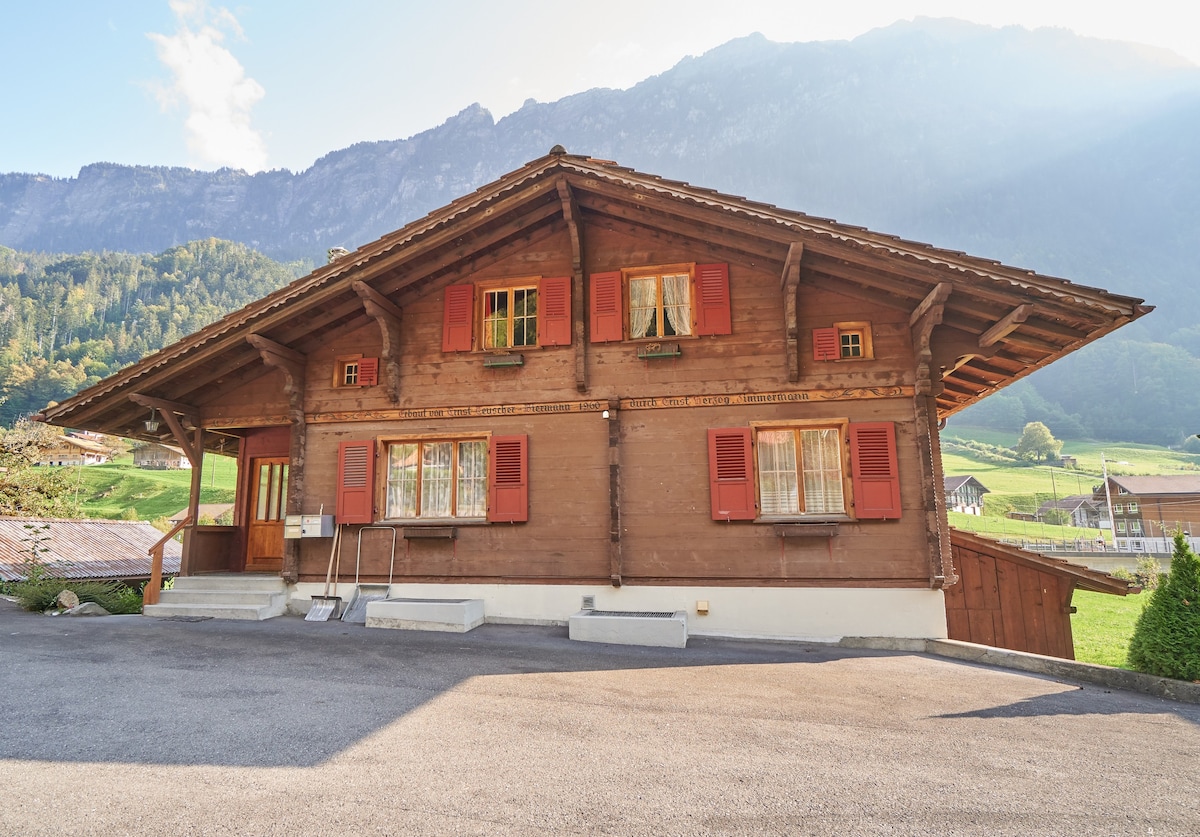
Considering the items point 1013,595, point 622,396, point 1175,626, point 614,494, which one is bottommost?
point 1013,595

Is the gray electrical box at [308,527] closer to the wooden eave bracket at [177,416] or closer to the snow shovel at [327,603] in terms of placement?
the snow shovel at [327,603]

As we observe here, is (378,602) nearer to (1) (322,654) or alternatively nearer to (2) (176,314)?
(1) (322,654)

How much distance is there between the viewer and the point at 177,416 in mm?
10758

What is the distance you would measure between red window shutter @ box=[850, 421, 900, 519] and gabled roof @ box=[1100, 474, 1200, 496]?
63.0 meters

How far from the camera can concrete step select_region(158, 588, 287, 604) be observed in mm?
9602

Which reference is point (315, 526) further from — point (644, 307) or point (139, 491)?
point (139, 491)

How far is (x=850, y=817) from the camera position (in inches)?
127

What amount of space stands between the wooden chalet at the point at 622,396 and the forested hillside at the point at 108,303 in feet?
247

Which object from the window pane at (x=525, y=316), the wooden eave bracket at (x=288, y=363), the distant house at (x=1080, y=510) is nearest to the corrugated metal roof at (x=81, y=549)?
the wooden eave bracket at (x=288, y=363)

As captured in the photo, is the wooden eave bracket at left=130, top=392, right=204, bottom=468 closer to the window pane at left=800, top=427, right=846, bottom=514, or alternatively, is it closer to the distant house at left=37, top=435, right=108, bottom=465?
the window pane at left=800, top=427, right=846, bottom=514

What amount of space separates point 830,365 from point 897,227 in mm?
174555

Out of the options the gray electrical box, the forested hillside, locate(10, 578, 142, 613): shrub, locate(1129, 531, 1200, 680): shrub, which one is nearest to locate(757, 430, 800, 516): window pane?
locate(1129, 531, 1200, 680): shrub

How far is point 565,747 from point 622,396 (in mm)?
5775

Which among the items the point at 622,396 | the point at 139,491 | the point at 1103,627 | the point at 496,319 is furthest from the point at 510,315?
the point at 139,491
